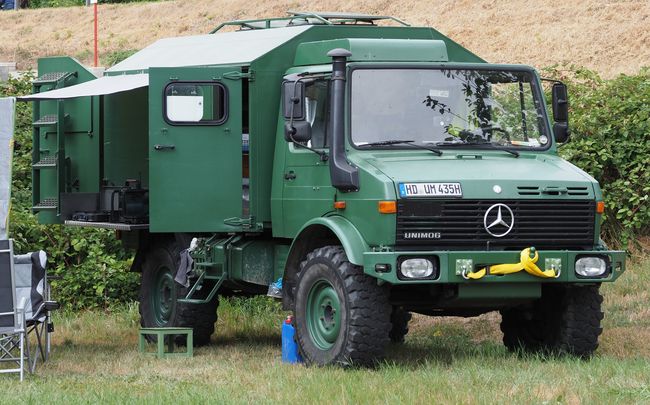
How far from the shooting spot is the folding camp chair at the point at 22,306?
10.2 metres

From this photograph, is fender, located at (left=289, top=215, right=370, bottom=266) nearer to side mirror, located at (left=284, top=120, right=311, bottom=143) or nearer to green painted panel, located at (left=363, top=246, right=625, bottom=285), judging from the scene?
green painted panel, located at (left=363, top=246, right=625, bottom=285)

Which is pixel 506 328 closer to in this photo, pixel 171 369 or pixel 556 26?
pixel 171 369

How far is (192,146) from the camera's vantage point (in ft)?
38.8

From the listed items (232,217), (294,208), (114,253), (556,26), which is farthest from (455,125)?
(556,26)

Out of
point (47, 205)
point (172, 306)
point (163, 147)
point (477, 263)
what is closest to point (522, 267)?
point (477, 263)

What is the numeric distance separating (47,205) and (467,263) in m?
5.49

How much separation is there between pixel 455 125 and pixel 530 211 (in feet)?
3.42

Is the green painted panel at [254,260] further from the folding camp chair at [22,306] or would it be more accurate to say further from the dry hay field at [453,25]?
the dry hay field at [453,25]

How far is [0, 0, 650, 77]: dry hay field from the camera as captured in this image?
21.1m

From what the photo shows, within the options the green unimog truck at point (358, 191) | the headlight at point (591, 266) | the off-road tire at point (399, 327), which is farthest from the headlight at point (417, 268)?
the off-road tire at point (399, 327)

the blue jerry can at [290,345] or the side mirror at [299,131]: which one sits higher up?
the side mirror at [299,131]

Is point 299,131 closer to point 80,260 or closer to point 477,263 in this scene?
point 477,263

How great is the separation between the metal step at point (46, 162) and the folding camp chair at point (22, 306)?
7.84 ft

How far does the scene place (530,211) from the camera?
33.1 feet
